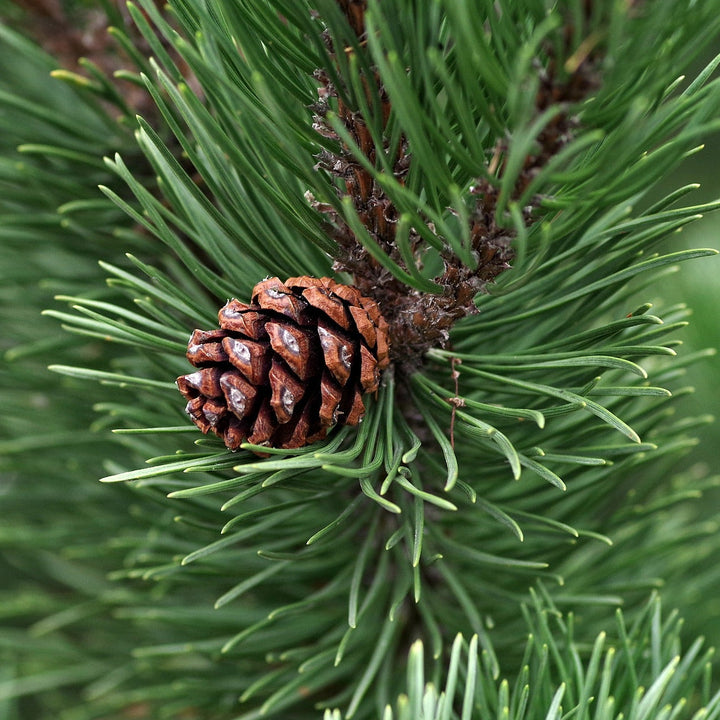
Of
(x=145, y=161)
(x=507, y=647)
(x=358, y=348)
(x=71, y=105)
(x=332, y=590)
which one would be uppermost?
(x=71, y=105)

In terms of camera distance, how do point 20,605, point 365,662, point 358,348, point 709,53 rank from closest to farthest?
point 358,348 < point 365,662 < point 20,605 < point 709,53

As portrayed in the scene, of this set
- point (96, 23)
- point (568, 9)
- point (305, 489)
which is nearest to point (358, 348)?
point (305, 489)

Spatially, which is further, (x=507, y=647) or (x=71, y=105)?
(x=71, y=105)

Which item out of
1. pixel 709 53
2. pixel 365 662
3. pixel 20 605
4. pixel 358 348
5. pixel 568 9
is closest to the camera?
pixel 568 9

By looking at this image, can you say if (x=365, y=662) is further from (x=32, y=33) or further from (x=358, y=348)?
(x=32, y=33)

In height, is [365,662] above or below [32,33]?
below
